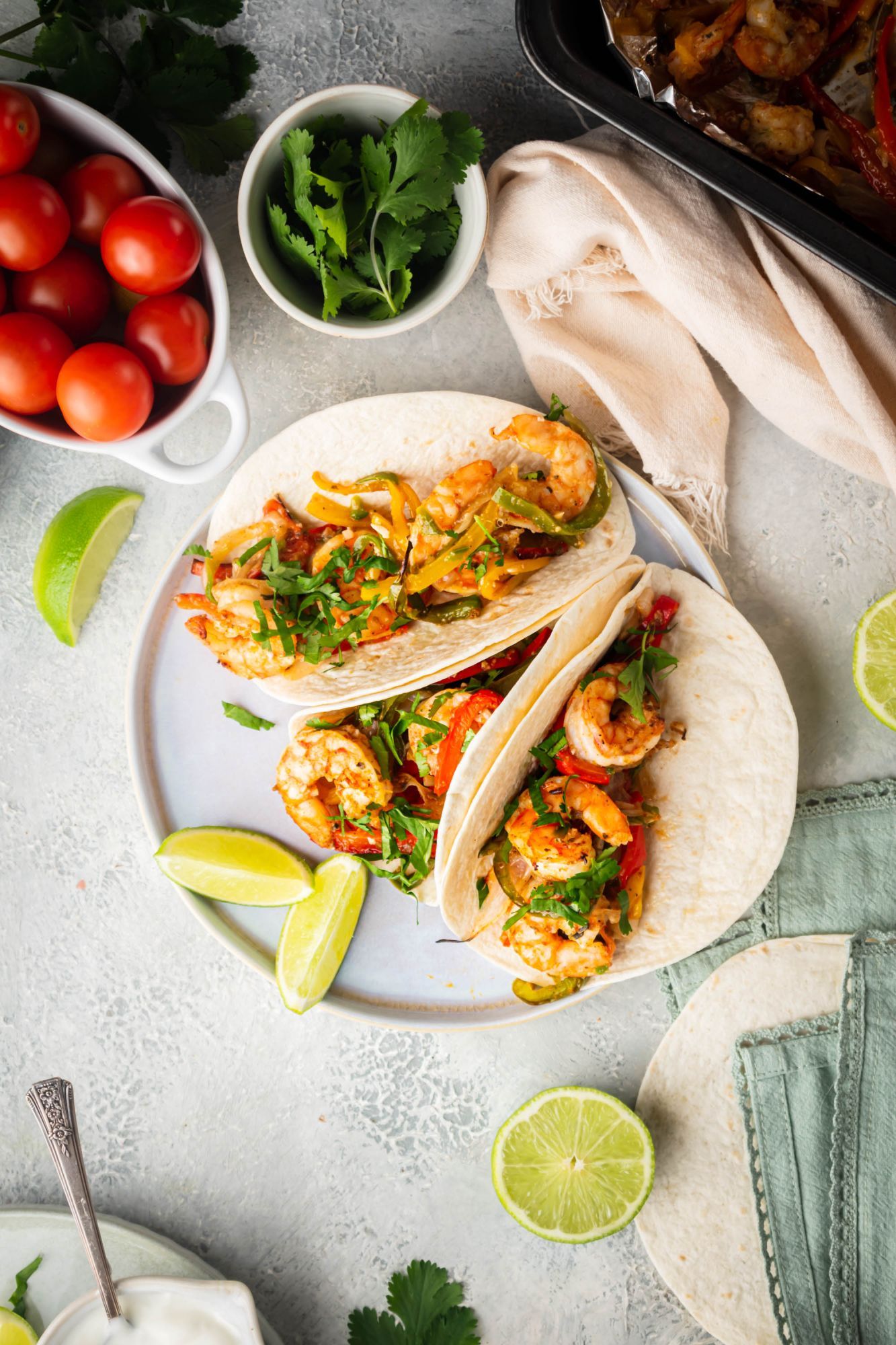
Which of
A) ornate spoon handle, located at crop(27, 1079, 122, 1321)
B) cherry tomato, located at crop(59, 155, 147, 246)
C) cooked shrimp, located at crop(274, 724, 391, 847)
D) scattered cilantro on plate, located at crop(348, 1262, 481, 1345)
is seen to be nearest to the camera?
cherry tomato, located at crop(59, 155, 147, 246)

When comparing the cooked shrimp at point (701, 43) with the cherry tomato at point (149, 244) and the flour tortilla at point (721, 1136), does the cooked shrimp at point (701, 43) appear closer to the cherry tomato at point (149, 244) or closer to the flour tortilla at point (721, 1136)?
the cherry tomato at point (149, 244)

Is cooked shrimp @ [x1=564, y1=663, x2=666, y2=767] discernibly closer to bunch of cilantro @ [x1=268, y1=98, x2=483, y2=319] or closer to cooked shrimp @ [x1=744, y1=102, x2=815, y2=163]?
bunch of cilantro @ [x1=268, y1=98, x2=483, y2=319]

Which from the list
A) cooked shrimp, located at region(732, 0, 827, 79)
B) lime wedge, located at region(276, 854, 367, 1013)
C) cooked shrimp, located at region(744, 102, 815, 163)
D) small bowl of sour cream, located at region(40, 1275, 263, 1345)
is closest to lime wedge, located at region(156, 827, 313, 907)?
lime wedge, located at region(276, 854, 367, 1013)

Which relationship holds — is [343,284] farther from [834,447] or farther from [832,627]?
[832,627]

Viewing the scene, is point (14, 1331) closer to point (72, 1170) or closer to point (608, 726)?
point (72, 1170)

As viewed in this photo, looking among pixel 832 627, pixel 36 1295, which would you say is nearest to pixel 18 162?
pixel 832 627

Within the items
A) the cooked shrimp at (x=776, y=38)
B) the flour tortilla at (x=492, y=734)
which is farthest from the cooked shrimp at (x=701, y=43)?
the flour tortilla at (x=492, y=734)
